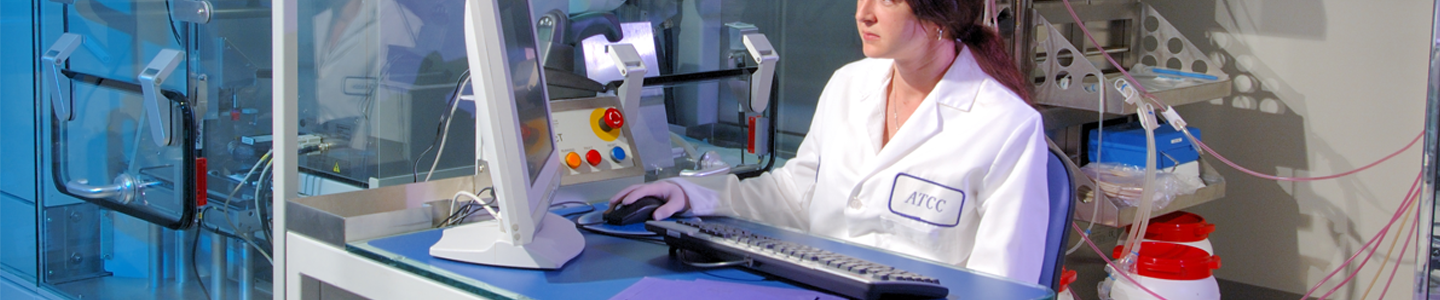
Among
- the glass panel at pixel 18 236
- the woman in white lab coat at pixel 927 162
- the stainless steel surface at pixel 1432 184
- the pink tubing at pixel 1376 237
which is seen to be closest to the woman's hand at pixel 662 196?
the woman in white lab coat at pixel 927 162

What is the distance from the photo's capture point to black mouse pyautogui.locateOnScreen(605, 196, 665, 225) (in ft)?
5.02

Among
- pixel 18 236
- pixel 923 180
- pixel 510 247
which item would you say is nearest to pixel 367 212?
pixel 510 247

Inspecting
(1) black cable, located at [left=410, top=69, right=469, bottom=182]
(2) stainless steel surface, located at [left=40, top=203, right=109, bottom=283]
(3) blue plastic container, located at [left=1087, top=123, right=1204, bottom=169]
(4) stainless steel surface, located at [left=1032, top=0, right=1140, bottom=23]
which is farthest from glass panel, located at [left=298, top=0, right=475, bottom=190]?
(3) blue plastic container, located at [left=1087, top=123, right=1204, bottom=169]

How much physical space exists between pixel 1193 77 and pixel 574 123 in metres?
1.64

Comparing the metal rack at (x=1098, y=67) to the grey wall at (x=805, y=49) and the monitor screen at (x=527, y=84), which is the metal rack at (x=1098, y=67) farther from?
the monitor screen at (x=527, y=84)

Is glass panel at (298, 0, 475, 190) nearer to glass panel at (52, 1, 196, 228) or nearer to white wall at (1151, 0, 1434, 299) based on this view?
glass panel at (52, 1, 196, 228)

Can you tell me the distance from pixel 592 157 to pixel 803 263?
71 centimetres

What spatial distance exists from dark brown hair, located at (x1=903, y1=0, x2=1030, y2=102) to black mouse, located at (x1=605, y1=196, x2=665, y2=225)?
484mm

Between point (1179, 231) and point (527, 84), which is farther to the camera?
point (1179, 231)

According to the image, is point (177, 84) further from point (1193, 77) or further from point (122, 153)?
point (1193, 77)

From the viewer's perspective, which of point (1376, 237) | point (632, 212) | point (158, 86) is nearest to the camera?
point (632, 212)

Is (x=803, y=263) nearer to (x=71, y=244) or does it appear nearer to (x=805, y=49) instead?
(x=805, y=49)

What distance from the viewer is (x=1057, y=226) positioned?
1438 mm

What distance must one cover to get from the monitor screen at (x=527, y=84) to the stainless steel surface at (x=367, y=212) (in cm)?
23
